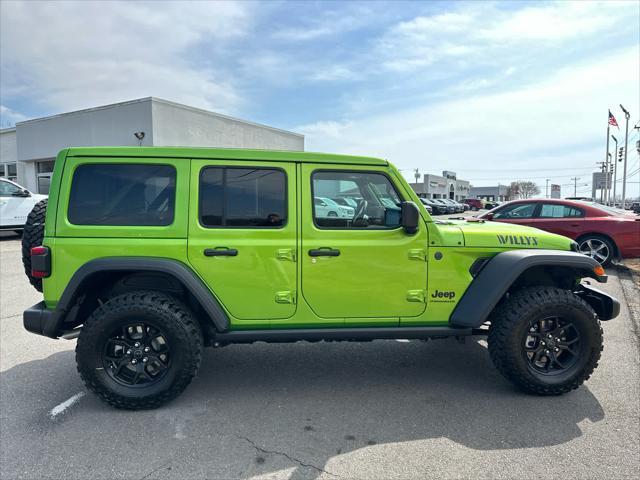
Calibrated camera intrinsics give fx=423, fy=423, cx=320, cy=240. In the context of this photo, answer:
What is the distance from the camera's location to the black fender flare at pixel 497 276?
3.28 meters

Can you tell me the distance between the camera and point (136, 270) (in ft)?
10.4

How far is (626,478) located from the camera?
2418 mm

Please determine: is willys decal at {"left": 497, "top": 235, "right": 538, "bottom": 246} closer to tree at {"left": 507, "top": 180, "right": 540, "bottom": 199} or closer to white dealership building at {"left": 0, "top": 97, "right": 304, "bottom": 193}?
white dealership building at {"left": 0, "top": 97, "right": 304, "bottom": 193}

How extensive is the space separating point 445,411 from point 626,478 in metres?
1.11

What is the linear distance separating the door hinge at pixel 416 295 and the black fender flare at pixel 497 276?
0.30m

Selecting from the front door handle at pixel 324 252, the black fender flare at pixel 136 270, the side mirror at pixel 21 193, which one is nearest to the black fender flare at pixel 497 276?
the front door handle at pixel 324 252

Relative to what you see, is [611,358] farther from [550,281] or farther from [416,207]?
[416,207]

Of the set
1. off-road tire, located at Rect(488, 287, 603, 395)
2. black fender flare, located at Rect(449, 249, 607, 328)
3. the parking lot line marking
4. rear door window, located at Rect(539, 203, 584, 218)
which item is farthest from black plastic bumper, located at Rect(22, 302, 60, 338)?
rear door window, located at Rect(539, 203, 584, 218)

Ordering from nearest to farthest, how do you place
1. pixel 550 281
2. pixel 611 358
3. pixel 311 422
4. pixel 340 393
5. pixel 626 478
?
pixel 626 478 → pixel 311 422 → pixel 340 393 → pixel 550 281 → pixel 611 358

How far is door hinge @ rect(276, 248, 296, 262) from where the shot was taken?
323 cm

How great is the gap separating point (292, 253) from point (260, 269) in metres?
0.27

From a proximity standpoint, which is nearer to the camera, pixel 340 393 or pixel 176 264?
pixel 176 264

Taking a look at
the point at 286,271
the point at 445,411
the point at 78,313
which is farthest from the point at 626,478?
the point at 78,313

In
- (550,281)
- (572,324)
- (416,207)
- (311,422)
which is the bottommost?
(311,422)
